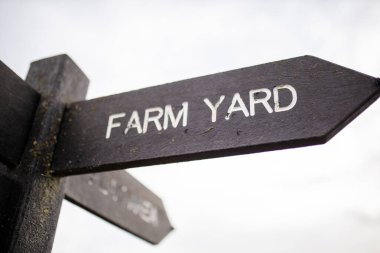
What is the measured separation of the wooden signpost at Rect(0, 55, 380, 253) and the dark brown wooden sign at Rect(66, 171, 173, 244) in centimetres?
10

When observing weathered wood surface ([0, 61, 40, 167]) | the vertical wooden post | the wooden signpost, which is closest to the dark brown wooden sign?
the wooden signpost

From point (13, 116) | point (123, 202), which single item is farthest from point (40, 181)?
point (123, 202)

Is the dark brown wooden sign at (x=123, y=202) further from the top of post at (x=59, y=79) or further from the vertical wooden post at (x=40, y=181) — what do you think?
the top of post at (x=59, y=79)

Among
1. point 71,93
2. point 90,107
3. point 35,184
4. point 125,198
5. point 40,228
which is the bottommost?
point 40,228

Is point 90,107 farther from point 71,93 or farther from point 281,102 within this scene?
point 281,102

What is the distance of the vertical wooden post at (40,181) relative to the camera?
138cm

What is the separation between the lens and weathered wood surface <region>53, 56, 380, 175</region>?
3.91 feet

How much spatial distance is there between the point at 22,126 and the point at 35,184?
0.27 meters

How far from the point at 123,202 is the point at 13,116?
0.88 meters

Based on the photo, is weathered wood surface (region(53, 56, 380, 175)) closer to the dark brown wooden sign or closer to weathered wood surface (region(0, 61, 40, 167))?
weathered wood surface (region(0, 61, 40, 167))

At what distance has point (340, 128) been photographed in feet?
3.81

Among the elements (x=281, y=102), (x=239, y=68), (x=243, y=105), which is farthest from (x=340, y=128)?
(x=239, y=68)

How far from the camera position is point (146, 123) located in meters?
1.49

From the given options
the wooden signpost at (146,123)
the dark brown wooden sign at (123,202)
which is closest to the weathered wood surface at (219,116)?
the wooden signpost at (146,123)
